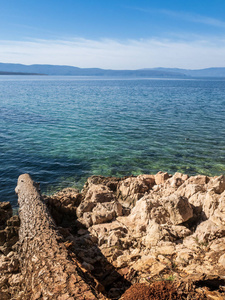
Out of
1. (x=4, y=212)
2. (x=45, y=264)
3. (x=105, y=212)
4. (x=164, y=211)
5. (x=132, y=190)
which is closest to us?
(x=45, y=264)

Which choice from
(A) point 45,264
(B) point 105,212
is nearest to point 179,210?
(B) point 105,212

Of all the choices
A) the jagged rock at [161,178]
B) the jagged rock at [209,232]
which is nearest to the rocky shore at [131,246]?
the jagged rock at [209,232]

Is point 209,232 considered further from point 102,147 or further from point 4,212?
point 102,147

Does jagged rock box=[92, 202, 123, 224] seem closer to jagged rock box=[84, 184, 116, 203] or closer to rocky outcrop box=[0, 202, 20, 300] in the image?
jagged rock box=[84, 184, 116, 203]

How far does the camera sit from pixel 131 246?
8133mm

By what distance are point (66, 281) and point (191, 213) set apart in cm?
535

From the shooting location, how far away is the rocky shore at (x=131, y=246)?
5.57 metres

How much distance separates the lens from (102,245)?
327 inches

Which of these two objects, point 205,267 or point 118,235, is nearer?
point 205,267

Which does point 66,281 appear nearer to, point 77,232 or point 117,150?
point 77,232

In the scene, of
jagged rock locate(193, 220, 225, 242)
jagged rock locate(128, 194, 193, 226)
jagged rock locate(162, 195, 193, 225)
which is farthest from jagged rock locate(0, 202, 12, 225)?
jagged rock locate(193, 220, 225, 242)

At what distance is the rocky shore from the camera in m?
5.57

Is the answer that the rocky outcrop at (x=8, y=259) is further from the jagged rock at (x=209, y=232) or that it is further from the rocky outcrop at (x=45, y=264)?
the jagged rock at (x=209, y=232)

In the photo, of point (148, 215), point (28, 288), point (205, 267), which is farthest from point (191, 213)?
point (28, 288)
